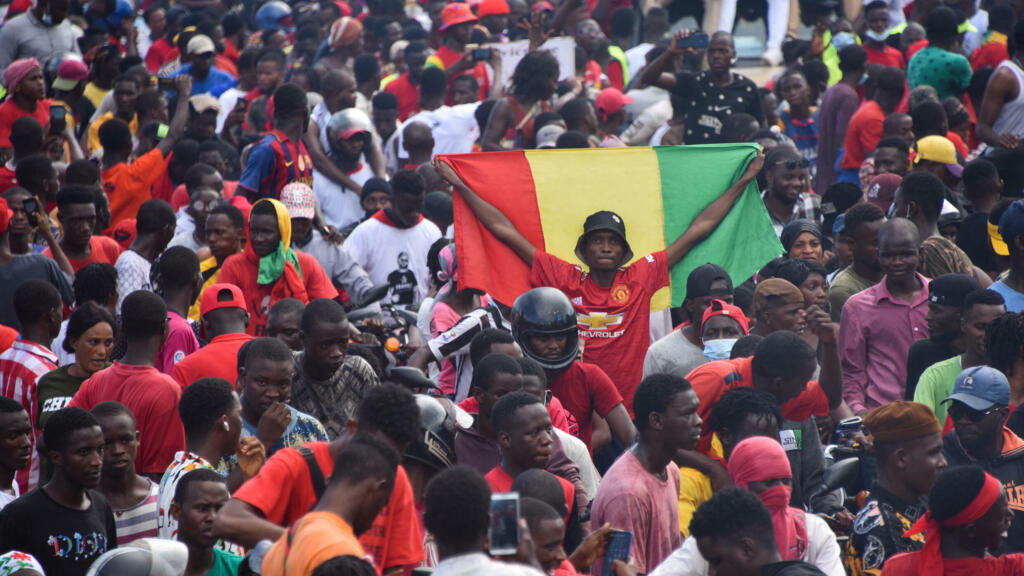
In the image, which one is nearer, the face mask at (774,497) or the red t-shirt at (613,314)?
the face mask at (774,497)

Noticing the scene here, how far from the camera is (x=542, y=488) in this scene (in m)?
5.07

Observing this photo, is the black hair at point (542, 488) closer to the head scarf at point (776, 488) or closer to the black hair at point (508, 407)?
the black hair at point (508, 407)

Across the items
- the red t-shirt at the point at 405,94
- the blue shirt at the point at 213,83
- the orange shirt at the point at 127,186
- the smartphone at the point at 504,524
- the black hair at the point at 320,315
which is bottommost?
the red t-shirt at the point at 405,94

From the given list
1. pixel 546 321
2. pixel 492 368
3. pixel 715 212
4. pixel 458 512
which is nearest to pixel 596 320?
pixel 546 321

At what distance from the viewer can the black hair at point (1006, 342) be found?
6711mm

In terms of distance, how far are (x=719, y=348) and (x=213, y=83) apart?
8.93m

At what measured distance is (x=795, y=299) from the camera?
25.1 ft

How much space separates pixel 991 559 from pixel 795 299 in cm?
278

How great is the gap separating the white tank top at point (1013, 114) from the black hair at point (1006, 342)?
4.96 metres

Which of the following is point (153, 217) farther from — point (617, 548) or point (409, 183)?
point (617, 548)

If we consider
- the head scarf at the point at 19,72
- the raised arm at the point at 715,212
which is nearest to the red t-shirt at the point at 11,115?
the head scarf at the point at 19,72

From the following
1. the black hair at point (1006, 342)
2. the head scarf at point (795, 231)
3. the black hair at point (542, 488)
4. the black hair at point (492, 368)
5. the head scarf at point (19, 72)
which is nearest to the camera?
the black hair at point (542, 488)

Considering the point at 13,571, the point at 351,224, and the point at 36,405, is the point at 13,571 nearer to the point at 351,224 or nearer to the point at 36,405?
the point at 36,405

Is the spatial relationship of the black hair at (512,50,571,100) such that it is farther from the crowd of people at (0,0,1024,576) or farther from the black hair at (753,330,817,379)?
the black hair at (753,330,817,379)
